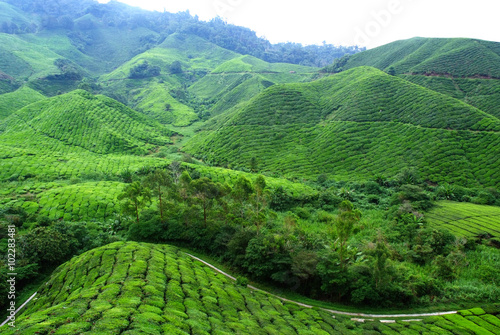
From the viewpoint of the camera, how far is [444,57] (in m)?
112

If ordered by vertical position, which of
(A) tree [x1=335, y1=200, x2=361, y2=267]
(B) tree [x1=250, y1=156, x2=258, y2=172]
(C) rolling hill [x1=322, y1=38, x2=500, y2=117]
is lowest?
(A) tree [x1=335, y1=200, x2=361, y2=267]

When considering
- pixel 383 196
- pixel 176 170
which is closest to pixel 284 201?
pixel 383 196

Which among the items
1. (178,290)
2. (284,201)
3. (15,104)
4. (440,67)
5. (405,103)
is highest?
(440,67)

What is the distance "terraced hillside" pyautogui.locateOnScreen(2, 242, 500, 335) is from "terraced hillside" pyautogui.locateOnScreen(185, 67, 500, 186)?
44453 millimetres

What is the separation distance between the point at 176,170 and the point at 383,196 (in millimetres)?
43128

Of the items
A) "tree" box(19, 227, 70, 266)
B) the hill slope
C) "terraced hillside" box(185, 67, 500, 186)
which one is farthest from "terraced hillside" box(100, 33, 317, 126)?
the hill slope

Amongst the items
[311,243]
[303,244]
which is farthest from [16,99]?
[311,243]

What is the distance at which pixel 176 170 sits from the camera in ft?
186

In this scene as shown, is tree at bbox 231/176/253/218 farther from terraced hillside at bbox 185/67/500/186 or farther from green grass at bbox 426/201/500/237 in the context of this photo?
terraced hillside at bbox 185/67/500/186

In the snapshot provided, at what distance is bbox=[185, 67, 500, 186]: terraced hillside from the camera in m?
60.3

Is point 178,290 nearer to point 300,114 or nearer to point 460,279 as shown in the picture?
point 460,279

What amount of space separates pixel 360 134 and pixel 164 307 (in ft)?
233

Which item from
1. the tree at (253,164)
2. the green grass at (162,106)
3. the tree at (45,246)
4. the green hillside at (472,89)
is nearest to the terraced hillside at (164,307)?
the tree at (45,246)

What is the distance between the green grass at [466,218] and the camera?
117 feet
